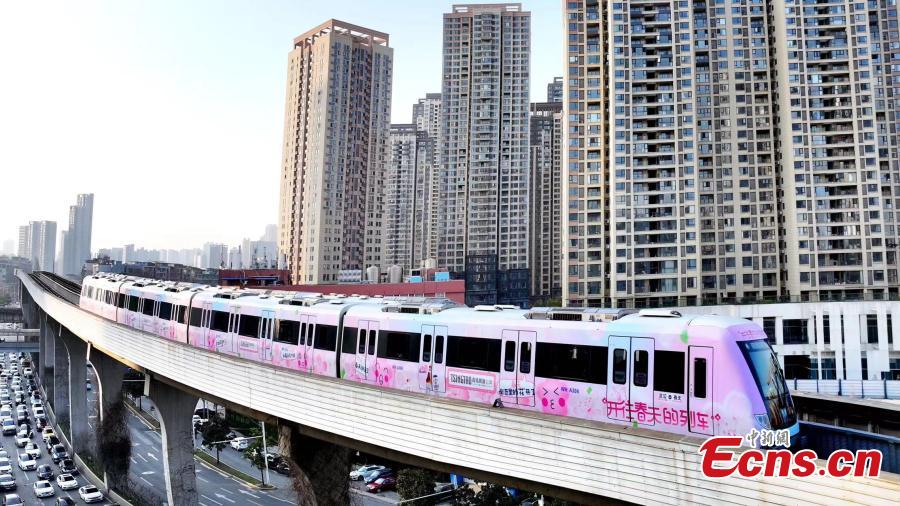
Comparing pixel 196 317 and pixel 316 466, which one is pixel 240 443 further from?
pixel 316 466

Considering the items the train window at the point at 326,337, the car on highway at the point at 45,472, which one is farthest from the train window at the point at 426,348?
the car on highway at the point at 45,472

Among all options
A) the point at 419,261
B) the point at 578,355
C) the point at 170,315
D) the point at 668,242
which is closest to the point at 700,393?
the point at 578,355

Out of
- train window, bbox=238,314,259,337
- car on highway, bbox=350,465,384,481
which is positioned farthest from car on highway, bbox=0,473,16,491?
train window, bbox=238,314,259,337

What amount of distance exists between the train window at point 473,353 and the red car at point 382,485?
2896cm

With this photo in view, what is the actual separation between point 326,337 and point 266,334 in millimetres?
3861

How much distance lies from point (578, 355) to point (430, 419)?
3.81 metres

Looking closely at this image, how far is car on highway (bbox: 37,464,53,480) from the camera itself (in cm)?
4084

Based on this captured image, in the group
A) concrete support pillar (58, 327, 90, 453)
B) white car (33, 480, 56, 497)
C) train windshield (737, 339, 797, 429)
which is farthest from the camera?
concrete support pillar (58, 327, 90, 453)

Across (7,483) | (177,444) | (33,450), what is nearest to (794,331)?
(177,444)

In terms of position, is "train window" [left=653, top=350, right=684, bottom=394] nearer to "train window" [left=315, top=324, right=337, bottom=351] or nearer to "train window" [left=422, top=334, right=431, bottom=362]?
Result: "train window" [left=422, top=334, right=431, bottom=362]

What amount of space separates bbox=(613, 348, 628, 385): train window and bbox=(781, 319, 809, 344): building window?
4189 centimetres

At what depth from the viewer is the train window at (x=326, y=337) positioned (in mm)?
17750

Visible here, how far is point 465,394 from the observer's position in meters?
14.1

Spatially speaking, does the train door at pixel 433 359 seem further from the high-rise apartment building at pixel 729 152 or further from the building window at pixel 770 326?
A: the high-rise apartment building at pixel 729 152
